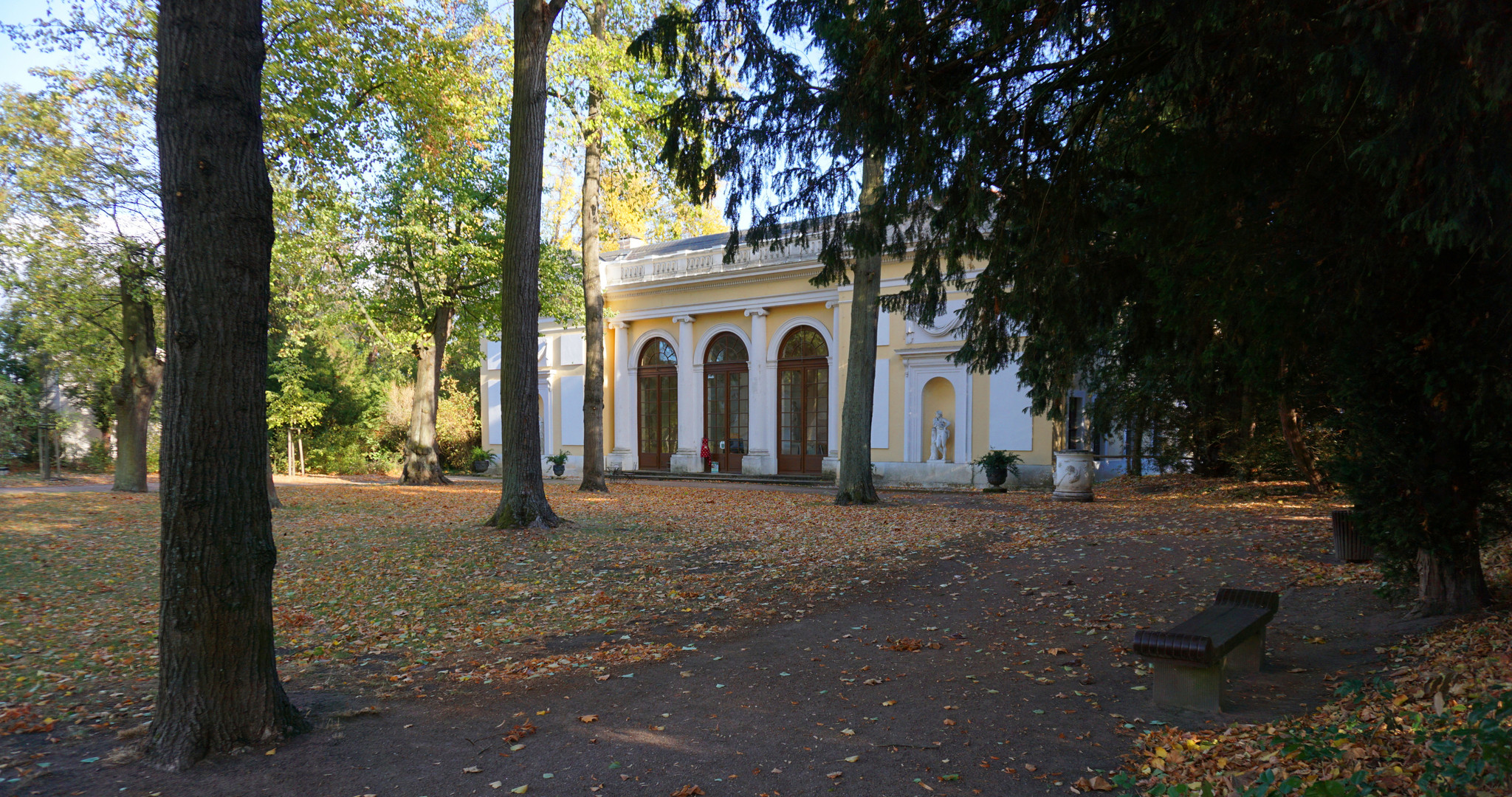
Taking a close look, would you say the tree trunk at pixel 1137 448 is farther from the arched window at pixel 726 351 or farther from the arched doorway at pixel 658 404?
the arched doorway at pixel 658 404

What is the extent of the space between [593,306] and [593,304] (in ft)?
0.15

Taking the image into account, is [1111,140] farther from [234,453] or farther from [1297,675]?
[234,453]

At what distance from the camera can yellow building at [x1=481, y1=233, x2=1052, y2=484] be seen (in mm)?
20172

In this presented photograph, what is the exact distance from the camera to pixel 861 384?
14570 mm

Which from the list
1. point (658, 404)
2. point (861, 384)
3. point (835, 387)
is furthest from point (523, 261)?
point (658, 404)

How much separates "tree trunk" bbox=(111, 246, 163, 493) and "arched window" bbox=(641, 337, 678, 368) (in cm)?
1266

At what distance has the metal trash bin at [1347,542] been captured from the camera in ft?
22.7

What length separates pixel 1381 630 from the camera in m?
5.21

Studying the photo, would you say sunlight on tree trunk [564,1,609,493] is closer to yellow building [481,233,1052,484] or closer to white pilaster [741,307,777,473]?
yellow building [481,233,1052,484]

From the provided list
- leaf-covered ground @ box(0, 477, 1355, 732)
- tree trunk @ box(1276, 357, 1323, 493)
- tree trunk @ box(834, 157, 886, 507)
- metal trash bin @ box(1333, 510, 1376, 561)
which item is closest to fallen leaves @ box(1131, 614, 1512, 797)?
metal trash bin @ box(1333, 510, 1376, 561)

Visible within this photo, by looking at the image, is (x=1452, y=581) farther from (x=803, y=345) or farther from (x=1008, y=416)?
(x=803, y=345)

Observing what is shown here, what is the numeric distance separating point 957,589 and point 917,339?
1391 centimetres

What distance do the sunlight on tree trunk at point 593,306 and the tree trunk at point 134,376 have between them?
24.9ft

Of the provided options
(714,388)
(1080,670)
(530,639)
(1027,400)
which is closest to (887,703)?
(1080,670)
